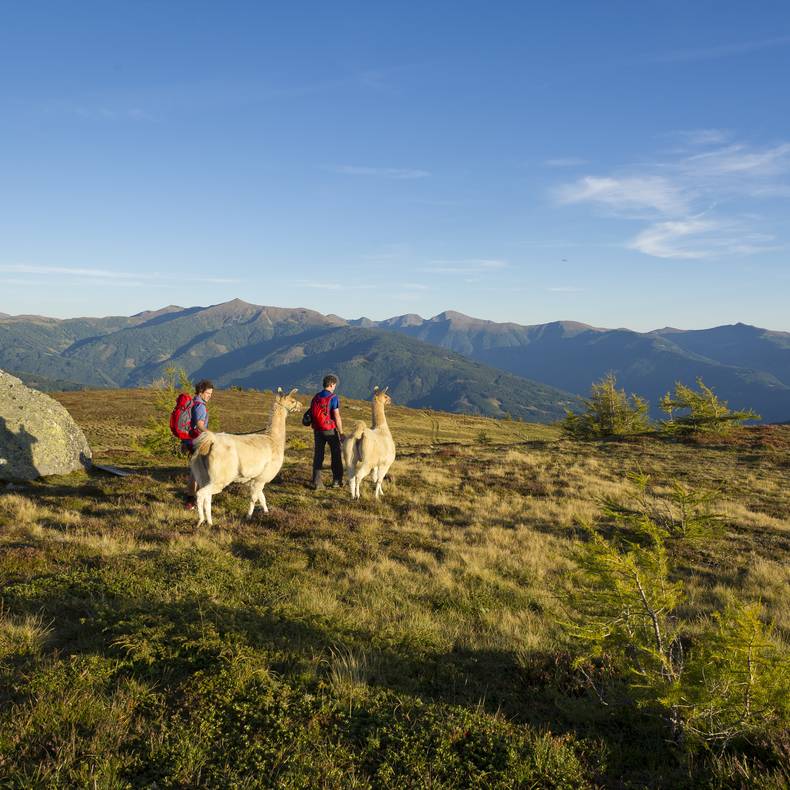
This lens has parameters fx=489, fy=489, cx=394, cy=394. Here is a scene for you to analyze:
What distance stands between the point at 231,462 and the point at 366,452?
418 cm

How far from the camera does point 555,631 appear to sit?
6.52 meters

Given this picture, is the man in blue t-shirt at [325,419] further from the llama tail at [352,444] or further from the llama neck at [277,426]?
the llama neck at [277,426]

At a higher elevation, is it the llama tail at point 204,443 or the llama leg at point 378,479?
the llama tail at point 204,443

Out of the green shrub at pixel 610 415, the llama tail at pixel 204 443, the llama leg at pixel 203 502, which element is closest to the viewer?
the llama tail at pixel 204 443

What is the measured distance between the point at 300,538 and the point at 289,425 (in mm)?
47701

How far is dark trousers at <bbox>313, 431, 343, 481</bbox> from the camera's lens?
14133mm

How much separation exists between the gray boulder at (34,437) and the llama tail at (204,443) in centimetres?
849

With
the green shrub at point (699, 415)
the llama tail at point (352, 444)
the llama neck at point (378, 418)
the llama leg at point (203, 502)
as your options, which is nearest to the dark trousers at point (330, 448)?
the llama tail at point (352, 444)

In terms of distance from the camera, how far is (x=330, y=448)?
575 inches

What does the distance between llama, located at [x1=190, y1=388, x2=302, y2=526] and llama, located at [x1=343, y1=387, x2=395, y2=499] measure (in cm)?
229

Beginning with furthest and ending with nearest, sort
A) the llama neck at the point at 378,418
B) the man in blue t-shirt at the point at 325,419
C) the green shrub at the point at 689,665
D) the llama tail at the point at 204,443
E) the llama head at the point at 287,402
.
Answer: the llama neck at the point at 378,418 < the man in blue t-shirt at the point at 325,419 < the llama head at the point at 287,402 < the llama tail at the point at 204,443 < the green shrub at the point at 689,665

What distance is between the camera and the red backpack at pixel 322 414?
13.8 metres

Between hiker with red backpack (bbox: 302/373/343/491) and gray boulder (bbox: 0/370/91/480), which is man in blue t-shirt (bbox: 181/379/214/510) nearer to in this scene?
hiker with red backpack (bbox: 302/373/343/491)

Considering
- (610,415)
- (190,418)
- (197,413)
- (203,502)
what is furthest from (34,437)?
(610,415)
